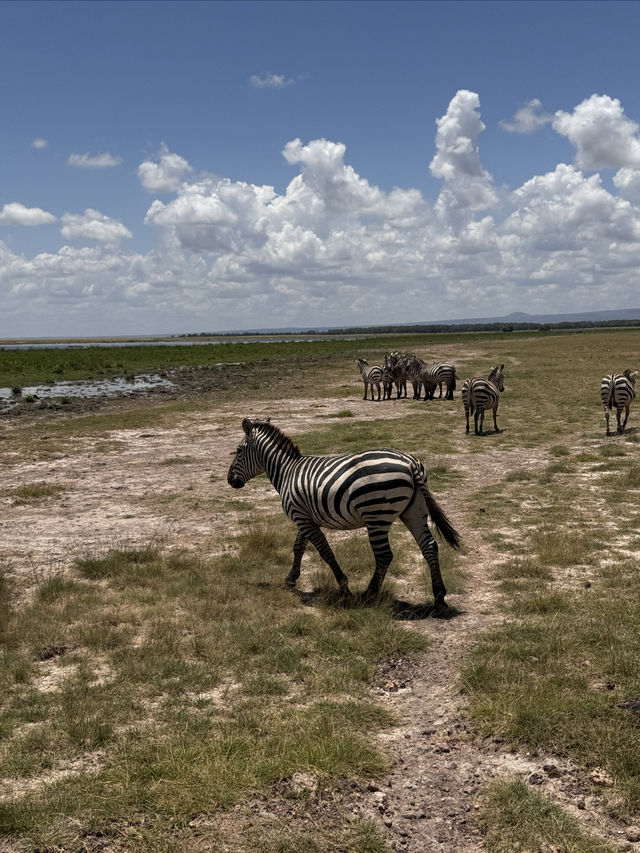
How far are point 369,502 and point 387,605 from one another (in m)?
1.27

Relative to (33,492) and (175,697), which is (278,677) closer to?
(175,697)

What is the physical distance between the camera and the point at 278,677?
20.0 ft

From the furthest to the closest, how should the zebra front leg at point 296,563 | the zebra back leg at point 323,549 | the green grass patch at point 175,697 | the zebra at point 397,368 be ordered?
the zebra at point 397,368 < the zebra front leg at point 296,563 < the zebra back leg at point 323,549 < the green grass patch at point 175,697

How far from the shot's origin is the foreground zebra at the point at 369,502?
7375 mm

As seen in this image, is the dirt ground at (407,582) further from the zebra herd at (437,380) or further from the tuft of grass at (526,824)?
the zebra herd at (437,380)

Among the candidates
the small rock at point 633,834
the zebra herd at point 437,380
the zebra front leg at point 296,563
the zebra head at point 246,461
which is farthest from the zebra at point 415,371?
the small rock at point 633,834

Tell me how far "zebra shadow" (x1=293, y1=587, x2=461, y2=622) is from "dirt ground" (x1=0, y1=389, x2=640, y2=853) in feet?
0.57

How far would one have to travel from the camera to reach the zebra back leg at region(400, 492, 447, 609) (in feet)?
24.6

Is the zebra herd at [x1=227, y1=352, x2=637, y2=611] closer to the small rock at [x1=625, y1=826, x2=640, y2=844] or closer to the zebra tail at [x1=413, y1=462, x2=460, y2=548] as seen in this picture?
the zebra tail at [x1=413, y1=462, x2=460, y2=548]

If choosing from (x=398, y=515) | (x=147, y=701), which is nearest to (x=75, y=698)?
(x=147, y=701)

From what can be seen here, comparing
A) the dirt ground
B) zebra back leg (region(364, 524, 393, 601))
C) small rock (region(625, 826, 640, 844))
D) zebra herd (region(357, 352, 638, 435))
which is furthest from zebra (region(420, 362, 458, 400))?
small rock (region(625, 826, 640, 844))

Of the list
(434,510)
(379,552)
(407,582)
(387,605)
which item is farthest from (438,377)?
(387,605)

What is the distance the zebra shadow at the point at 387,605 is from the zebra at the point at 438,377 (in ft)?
72.9

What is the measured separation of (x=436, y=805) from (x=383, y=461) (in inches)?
149
